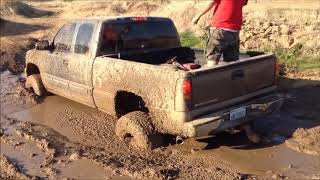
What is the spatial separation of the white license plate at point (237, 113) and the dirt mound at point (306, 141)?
2.73ft

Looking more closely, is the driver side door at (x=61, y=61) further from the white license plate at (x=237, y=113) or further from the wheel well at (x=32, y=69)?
the white license plate at (x=237, y=113)

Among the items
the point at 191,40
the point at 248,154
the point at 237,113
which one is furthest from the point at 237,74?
the point at 191,40

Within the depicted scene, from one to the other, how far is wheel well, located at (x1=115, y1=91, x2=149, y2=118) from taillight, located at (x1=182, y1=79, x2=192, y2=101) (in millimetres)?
1227

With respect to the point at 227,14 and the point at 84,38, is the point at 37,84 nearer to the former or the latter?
the point at 84,38

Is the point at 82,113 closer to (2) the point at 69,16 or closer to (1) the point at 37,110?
(1) the point at 37,110

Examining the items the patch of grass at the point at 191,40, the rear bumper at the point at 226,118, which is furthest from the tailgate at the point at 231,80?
the patch of grass at the point at 191,40

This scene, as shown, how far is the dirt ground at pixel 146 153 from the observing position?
5.62 metres

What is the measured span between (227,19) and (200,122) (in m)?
1.53

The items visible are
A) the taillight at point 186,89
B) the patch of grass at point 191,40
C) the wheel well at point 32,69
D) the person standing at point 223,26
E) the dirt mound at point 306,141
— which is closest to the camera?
the taillight at point 186,89

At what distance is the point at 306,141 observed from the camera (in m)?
6.26

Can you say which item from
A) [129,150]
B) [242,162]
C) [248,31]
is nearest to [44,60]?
[129,150]

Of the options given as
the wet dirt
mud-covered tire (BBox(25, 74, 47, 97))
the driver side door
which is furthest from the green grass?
mud-covered tire (BBox(25, 74, 47, 97))

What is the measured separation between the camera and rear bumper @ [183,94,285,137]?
18.4 feet

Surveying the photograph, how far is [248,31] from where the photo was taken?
40.4ft
